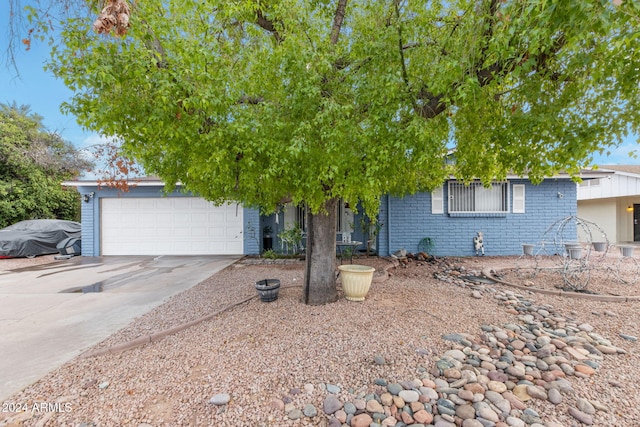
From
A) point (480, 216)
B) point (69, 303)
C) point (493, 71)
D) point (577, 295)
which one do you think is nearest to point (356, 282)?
point (493, 71)

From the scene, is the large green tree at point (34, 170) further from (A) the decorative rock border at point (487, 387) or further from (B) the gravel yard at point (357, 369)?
(A) the decorative rock border at point (487, 387)

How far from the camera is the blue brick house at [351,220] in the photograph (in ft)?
30.2

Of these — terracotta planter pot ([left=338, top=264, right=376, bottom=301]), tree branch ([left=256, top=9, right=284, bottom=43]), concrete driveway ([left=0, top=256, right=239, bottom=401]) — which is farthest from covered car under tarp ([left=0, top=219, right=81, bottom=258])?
terracotta planter pot ([left=338, top=264, right=376, bottom=301])

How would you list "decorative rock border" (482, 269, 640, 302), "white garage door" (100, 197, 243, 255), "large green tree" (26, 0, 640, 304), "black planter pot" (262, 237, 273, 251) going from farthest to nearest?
"white garage door" (100, 197, 243, 255)
"black planter pot" (262, 237, 273, 251)
"decorative rock border" (482, 269, 640, 302)
"large green tree" (26, 0, 640, 304)

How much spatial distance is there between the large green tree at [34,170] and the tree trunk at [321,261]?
590 inches

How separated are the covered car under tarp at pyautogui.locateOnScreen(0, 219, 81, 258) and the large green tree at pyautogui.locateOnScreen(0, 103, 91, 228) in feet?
8.92

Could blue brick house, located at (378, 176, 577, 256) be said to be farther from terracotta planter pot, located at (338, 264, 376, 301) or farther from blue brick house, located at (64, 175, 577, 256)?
terracotta planter pot, located at (338, 264, 376, 301)

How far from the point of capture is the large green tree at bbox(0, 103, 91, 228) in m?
12.1

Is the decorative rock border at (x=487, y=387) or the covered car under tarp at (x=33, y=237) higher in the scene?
the covered car under tarp at (x=33, y=237)

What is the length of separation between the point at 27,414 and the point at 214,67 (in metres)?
3.48

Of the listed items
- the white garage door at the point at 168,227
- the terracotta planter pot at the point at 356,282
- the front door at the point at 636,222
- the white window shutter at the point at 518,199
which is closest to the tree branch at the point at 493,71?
the terracotta planter pot at the point at 356,282

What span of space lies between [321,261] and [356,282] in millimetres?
617

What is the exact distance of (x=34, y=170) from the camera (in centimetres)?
1287

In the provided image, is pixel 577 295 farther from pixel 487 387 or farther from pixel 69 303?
pixel 69 303
